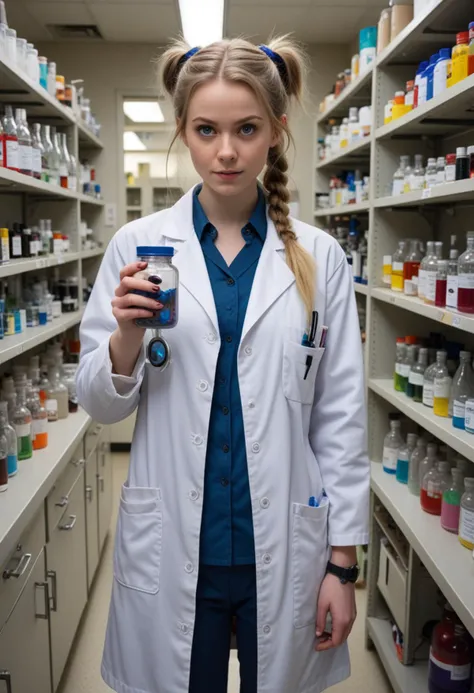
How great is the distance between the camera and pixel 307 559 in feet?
4.44

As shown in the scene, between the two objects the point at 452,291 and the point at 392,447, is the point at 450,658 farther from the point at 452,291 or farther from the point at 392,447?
the point at 452,291

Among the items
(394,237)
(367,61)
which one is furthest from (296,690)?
(367,61)

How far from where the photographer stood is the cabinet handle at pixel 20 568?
178cm

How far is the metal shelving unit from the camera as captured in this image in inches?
80.3

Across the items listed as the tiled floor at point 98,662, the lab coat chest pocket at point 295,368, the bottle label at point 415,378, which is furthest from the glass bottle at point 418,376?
the lab coat chest pocket at point 295,368

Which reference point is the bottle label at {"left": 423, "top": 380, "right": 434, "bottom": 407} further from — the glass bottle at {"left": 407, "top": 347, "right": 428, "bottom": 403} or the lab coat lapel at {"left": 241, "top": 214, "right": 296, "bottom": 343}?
the lab coat lapel at {"left": 241, "top": 214, "right": 296, "bottom": 343}

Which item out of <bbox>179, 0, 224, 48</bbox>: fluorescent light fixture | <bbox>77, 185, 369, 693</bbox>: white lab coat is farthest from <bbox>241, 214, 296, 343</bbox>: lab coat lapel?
<bbox>179, 0, 224, 48</bbox>: fluorescent light fixture

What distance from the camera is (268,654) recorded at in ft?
4.33

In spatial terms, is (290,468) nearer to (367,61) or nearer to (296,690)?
(296,690)

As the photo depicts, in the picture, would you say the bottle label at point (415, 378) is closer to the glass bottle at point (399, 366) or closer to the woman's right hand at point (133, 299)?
the glass bottle at point (399, 366)

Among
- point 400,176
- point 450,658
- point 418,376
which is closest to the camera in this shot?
point 450,658

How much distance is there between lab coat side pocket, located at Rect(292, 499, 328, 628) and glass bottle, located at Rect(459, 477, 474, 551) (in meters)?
0.83

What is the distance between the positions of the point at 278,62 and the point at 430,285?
1104 mm

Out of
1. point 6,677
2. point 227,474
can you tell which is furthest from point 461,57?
point 6,677
